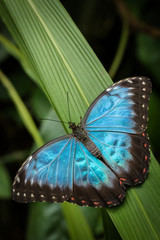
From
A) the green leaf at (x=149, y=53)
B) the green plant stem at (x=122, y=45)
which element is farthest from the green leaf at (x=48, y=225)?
the green leaf at (x=149, y=53)

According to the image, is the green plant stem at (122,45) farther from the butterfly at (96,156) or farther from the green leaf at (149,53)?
the butterfly at (96,156)

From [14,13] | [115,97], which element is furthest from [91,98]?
[14,13]

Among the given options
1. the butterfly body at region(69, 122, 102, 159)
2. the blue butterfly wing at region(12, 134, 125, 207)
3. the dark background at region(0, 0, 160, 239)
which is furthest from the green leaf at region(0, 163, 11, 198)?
the butterfly body at region(69, 122, 102, 159)

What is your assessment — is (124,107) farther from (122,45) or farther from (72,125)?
(122,45)

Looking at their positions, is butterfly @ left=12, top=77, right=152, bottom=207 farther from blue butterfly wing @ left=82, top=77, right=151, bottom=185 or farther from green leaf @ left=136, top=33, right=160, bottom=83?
green leaf @ left=136, top=33, right=160, bottom=83

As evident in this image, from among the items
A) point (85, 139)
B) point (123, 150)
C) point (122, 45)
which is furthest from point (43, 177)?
point (122, 45)

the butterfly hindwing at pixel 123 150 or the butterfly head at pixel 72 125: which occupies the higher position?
the butterfly head at pixel 72 125

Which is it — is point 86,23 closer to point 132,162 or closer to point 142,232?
point 132,162
